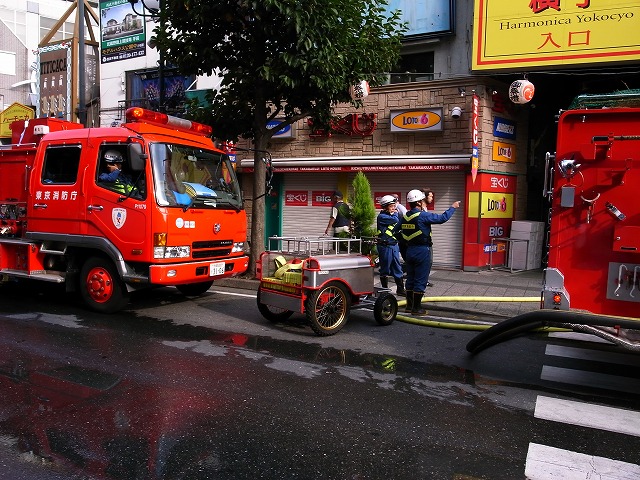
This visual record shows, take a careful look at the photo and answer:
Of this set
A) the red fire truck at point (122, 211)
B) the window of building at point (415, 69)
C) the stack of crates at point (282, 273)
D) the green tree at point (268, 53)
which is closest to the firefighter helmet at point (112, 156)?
the red fire truck at point (122, 211)

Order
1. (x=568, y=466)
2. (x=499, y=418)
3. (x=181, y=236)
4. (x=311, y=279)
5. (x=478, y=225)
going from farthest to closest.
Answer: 1. (x=478, y=225)
2. (x=181, y=236)
3. (x=311, y=279)
4. (x=499, y=418)
5. (x=568, y=466)

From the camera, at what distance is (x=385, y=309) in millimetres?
7766

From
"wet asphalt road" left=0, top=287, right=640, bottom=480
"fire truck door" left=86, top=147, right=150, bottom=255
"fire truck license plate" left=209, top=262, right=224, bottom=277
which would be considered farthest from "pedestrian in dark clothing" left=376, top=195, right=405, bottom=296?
"fire truck door" left=86, top=147, right=150, bottom=255

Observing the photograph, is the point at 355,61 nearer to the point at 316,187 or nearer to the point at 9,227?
the point at 316,187

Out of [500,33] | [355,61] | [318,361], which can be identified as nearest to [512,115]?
[500,33]

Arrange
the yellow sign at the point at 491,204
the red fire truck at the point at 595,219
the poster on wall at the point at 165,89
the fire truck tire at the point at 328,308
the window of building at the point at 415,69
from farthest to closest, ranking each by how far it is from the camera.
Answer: the poster on wall at the point at 165,89 < the window of building at the point at 415,69 < the yellow sign at the point at 491,204 < the fire truck tire at the point at 328,308 < the red fire truck at the point at 595,219

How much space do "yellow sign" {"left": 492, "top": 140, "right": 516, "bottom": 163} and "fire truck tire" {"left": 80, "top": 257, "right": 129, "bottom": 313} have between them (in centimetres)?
912

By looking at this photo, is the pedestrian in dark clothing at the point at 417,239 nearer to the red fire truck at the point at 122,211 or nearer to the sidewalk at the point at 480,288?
the sidewalk at the point at 480,288

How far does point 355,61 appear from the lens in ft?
34.9

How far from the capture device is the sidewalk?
358 inches

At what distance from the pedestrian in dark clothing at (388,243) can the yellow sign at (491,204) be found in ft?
12.5

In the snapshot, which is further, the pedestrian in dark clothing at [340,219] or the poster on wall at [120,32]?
the poster on wall at [120,32]

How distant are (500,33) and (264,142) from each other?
5.54 meters

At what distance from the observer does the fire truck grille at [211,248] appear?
26.3ft
